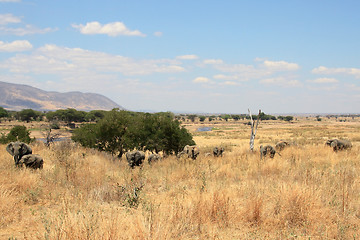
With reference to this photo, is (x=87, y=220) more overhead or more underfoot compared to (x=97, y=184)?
more overhead

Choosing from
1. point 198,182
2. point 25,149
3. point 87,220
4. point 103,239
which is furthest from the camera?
point 25,149

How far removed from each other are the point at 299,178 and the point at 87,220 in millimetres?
6136

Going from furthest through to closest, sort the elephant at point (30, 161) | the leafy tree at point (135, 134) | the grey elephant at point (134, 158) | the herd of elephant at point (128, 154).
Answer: the leafy tree at point (135, 134), the grey elephant at point (134, 158), the herd of elephant at point (128, 154), the elephant at point (30, 161)

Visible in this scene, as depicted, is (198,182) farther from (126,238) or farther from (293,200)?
(126,238)

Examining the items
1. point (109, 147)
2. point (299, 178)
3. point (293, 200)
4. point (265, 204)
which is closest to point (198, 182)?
point (265, 204)

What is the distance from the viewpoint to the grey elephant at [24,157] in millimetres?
9371

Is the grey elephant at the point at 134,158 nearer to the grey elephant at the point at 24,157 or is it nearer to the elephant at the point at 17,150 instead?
the grey elephant at the point at 24,157

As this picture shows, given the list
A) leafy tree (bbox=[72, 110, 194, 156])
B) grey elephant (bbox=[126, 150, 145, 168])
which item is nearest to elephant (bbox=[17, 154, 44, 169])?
grey elephant (bbox=[126, 150, 145, 168])

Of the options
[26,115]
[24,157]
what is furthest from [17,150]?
[26,115]

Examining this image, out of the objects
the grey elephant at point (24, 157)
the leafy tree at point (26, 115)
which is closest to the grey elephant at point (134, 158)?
the grey elephant at point (24, 157)

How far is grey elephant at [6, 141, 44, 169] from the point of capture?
9.37m

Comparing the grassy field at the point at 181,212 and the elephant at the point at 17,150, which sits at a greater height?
the elephant at the point at 17,150

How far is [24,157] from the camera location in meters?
9.42

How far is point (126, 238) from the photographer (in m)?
3.62
